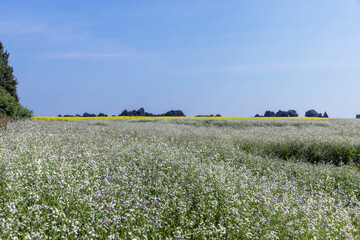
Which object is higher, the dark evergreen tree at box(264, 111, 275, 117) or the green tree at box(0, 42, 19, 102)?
the green tree at box(0, 42, 19, 102)

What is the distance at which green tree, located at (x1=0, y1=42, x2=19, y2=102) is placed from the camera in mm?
30250

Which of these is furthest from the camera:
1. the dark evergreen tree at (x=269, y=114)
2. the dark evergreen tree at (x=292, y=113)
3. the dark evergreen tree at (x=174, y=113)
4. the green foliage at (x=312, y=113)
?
the dark evergreen tree at (x=174, y=113)

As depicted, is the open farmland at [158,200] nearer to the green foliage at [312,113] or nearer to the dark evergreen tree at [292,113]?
the dark evergreen tree at [292,113]

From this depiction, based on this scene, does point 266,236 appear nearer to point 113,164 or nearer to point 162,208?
point 162,208

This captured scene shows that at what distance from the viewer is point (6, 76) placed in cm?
3138

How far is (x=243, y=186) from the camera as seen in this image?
608 centimetres

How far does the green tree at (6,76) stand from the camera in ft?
99.2

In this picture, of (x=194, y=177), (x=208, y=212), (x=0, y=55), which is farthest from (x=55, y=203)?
(x=0, y=55)

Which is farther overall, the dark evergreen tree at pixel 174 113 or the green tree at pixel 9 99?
the dark evergreen tree at pixel 174 113

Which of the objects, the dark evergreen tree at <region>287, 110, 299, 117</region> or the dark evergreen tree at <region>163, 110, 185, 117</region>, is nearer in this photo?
the dark evergreen tree at <region>287, 110, 299, 117</region>

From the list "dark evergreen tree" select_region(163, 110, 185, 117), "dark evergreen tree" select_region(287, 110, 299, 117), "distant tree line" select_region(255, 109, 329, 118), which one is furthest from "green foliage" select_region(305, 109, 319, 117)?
"dark evergreen tree" select_region(163, 110, 185, 117)

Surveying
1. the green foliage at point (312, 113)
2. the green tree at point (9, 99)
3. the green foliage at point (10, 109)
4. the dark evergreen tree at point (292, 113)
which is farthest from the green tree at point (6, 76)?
the green foliage at point (312, 113)

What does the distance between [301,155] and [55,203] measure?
34.5 ft

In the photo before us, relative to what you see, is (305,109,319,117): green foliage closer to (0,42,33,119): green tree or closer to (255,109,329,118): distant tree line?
(255,109,329,118): distant tree line
